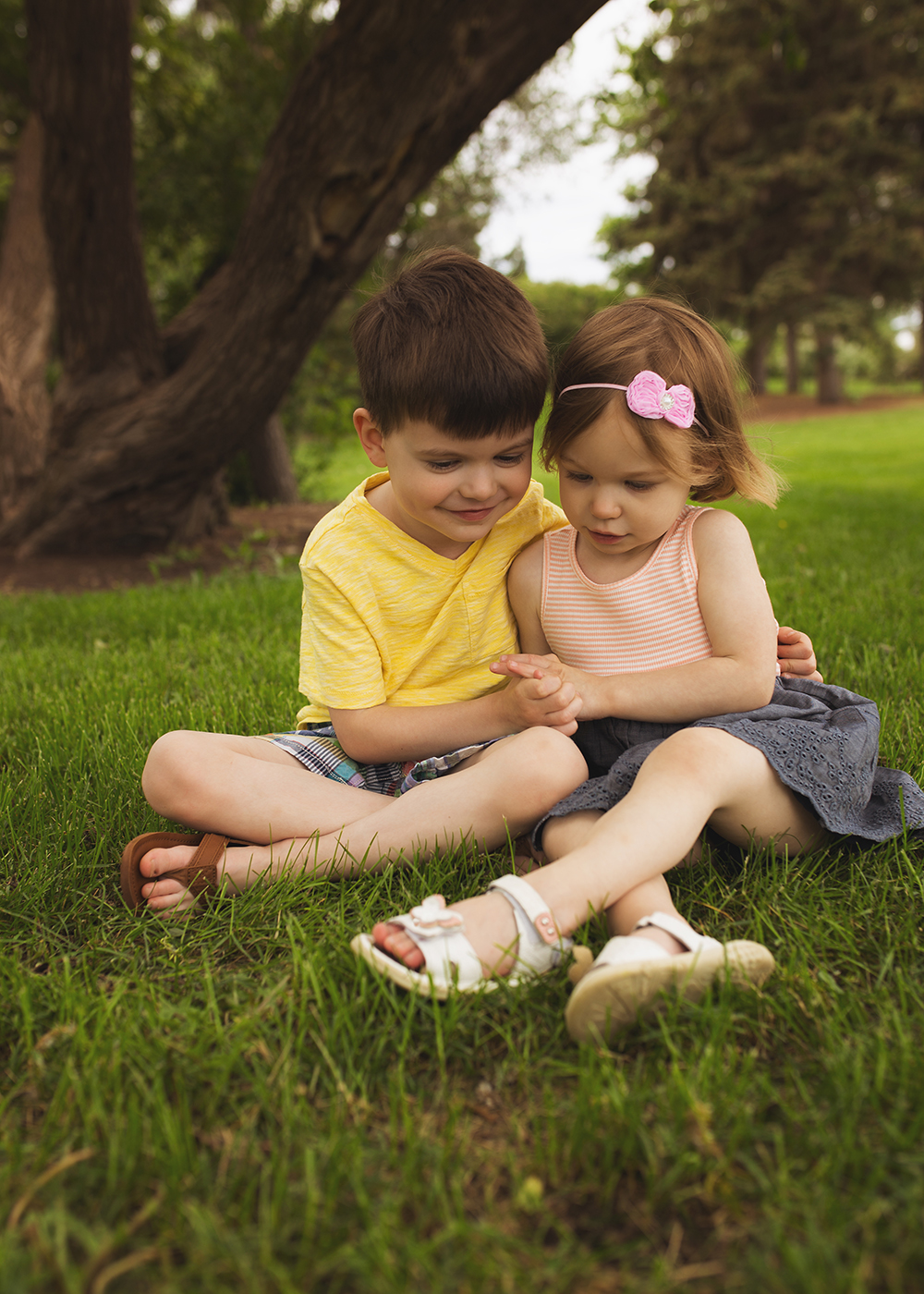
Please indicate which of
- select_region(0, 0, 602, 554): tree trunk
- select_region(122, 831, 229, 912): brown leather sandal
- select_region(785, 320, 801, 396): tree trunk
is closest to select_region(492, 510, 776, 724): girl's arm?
select_region(122, 831, 229, 912): brown leather sandal

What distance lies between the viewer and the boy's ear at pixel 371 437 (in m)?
2.01

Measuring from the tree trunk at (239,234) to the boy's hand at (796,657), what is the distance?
3.52m

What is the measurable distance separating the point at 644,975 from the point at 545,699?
68cm

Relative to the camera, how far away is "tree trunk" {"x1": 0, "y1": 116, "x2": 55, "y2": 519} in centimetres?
720

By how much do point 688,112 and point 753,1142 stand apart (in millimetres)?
28162

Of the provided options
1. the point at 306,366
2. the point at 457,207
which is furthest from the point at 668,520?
the point at 457,207

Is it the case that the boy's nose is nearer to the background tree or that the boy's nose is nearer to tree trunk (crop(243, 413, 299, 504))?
tree trunk (crop(243, 413, 299, 504))

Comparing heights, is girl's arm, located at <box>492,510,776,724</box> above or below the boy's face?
below

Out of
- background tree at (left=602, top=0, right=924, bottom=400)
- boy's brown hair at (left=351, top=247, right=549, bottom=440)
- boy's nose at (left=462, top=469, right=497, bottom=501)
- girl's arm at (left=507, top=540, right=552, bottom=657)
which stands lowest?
girl's arm at (left=507, top=540, right=552, bottom=657)

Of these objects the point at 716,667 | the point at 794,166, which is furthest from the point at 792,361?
the point at 716,667

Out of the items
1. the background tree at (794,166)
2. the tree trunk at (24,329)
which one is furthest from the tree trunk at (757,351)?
the tree trunk at (24,329)

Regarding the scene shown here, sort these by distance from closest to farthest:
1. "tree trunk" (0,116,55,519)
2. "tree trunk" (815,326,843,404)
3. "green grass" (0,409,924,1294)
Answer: "green grass" (0,409,924,1294)
"tree trunk" (0,116,55,519)
"tree trunk" (815,326,843,404)

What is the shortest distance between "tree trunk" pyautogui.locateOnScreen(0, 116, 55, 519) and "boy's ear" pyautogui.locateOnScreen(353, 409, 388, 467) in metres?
5.85

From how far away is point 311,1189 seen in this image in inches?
41.7
